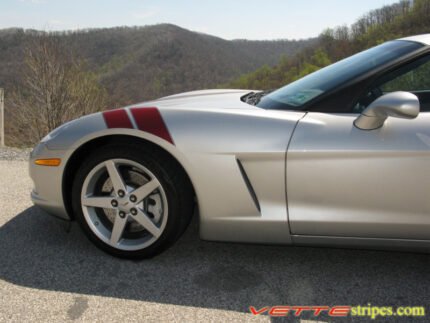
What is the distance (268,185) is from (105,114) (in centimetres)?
105

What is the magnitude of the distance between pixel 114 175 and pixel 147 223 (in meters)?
0.33

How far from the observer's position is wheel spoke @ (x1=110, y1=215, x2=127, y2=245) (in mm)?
2359

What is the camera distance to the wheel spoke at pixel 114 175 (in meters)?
2.32

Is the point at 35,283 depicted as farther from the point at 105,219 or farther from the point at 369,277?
the point at 369,277

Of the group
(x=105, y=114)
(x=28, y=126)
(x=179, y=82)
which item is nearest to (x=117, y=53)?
(x=179, y=82)

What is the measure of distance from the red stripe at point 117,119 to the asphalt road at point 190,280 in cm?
81

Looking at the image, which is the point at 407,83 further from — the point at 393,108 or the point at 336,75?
the point at 393,108

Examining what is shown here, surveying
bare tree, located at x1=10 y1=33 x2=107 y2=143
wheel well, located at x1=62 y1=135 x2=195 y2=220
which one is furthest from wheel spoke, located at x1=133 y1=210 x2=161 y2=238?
bare tree, located at x1=10 y1=33 x2=107 y2=143

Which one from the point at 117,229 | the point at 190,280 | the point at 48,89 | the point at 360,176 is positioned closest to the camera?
the point at 360,176

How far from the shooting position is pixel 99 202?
2.38 meters

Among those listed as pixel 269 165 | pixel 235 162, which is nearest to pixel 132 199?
pixel 235 162

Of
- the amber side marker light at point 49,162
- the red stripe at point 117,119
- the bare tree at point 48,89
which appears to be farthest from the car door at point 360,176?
the bare tree at point 48,89

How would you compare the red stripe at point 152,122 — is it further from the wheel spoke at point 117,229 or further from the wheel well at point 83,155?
the wheel spoke at point 117,229

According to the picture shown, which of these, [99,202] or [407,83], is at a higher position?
[407,83]
